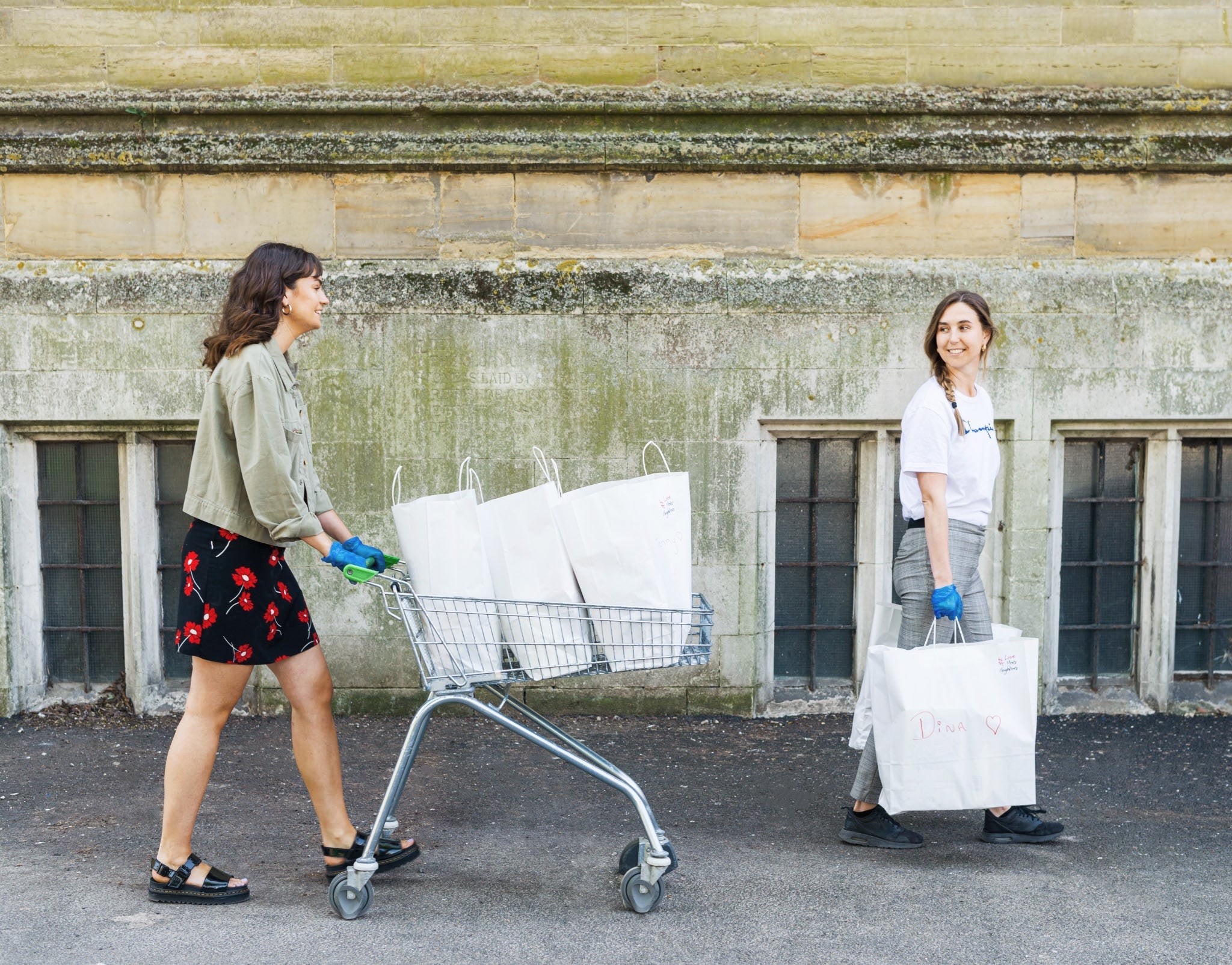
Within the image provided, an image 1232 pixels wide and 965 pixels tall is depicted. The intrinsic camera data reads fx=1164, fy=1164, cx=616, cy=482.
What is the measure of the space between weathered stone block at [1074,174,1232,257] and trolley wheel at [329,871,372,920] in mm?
4650

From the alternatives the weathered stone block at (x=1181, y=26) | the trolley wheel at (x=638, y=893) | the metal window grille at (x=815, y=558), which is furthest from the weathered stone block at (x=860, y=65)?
the trolley wheel at (x=638, y=893)

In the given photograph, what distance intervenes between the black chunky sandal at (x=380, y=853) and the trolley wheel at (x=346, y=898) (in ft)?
0.67

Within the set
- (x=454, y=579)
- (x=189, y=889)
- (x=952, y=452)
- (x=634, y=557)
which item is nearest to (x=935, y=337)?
(x=952, y=452)

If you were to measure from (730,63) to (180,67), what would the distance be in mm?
2768

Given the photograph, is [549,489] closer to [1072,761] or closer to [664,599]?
[664,599]

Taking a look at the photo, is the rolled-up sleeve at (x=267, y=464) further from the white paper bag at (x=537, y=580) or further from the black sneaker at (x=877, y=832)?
the black sneaker at (x=877, y=832)

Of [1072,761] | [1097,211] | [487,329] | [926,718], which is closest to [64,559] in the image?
[487,329]

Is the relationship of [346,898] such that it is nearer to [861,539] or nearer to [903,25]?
[861,539]

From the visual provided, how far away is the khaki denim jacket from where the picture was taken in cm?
360

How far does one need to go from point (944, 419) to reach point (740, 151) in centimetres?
228

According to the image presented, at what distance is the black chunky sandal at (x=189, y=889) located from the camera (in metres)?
3.81

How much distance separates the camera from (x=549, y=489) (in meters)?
3.62

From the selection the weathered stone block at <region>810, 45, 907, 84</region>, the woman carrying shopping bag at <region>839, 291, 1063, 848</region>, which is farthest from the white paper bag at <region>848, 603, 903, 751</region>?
the weathered stone block at <region>810, 45, 907, 84</region>

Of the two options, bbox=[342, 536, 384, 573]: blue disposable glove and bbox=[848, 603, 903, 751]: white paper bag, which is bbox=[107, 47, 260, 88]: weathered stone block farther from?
bbox=[848, 603, 903, 751]: white paper bag
